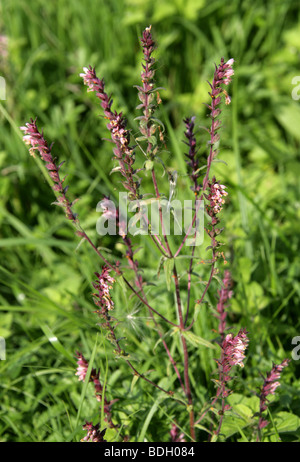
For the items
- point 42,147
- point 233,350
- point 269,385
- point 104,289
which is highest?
point 42,147

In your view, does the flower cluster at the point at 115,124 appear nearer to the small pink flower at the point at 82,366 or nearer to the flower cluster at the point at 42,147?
the flower cluster at the point at 42,147

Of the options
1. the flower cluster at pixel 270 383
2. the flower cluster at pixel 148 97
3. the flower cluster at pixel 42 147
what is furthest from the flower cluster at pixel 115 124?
the flower cluster at pixel 270 383

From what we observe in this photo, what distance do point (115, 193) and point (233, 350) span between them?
1.44 m

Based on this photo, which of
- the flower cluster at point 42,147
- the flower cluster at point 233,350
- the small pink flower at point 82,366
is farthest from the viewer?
the small pink flower at point 82,366

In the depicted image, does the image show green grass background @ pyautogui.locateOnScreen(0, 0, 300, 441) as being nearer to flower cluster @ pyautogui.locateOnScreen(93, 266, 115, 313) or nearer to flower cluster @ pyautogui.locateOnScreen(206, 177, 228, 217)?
flower cluster @ pyautogui.locateOnScreen(93, 266, 115, 313)

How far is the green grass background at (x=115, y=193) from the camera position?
90.5 inches

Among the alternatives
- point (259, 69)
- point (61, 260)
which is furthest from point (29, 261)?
point (259, 69)

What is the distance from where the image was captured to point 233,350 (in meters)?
1.72

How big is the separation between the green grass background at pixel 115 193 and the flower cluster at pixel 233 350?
0.39 meters

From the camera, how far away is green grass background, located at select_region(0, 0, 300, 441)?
2.30 meters

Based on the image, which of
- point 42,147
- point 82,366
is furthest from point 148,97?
point 82,366

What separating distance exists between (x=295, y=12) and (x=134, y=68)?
1.72 metres

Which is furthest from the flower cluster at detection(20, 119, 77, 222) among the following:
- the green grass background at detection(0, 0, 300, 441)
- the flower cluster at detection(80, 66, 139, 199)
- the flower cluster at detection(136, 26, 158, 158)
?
the green grass background at detection(0, 0, 300, 441)

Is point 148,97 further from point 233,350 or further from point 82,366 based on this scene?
point 82,366
